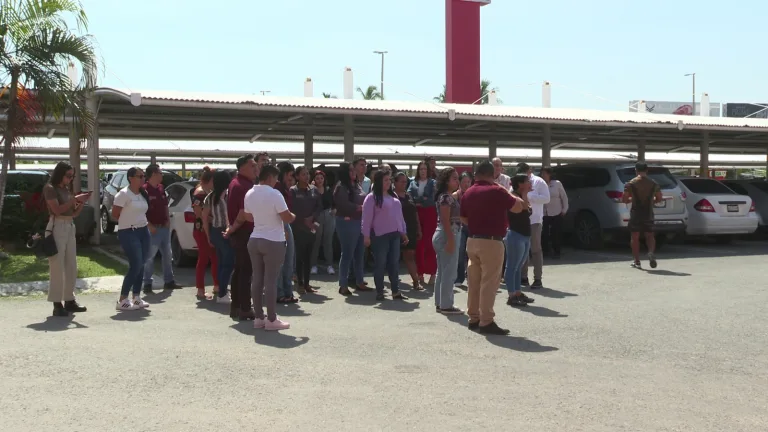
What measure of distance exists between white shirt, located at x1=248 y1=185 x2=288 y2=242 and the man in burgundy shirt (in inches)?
20.6

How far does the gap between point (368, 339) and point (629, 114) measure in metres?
15.2

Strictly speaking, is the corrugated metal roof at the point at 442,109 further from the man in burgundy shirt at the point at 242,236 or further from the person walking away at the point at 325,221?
the man in burgundy shirt at the point at 242,236

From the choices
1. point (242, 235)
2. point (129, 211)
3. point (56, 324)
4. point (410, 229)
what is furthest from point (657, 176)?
point (56, 324)

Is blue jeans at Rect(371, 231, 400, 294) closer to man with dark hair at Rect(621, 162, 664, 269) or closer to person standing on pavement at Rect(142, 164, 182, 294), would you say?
person standing on pavement at Rect(142, 164, 182, 294)

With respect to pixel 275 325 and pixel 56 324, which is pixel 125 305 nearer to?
pixel 56 324

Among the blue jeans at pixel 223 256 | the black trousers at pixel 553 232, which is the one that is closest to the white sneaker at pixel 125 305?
the blue jeans at pixel 223 256

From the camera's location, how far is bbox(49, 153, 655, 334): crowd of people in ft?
27.9

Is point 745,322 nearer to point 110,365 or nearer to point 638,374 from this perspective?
point 638,374

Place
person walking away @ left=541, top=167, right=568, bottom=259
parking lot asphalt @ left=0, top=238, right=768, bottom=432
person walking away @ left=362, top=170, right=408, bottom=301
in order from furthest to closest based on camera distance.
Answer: person walking away @ left=541, top=167, right=568, bottom=259 < person walking away @ left=362, top=170, right=408, bottom=301 < parking lot asphalt @ left=0, top=238, right=768, bottom=432

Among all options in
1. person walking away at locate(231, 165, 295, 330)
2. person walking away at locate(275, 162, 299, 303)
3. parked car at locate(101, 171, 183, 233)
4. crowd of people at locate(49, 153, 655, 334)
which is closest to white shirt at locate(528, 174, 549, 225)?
crowd of people at locate(49, 153, 655, 334)

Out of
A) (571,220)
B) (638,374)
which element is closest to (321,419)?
(638,374)

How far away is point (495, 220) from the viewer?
846cm

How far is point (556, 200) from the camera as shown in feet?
47.8

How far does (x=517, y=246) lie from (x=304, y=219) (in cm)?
279
